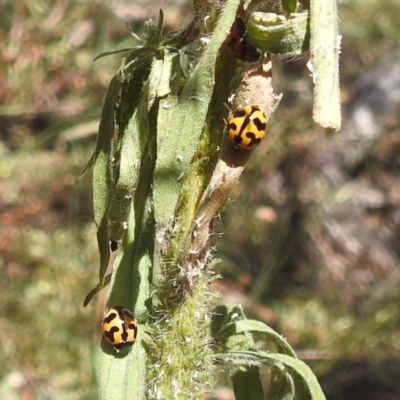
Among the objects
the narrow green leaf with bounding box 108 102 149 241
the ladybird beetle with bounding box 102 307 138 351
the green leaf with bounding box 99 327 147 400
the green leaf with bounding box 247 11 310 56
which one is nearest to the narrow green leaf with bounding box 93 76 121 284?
the narrow green leaf with bounding box 108 102 149 241

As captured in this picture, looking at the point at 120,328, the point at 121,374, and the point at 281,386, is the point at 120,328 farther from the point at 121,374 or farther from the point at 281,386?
the point at 281,386

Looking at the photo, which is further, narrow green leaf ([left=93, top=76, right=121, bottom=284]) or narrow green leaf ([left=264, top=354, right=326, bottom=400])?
narrow green leaf ([left=264, top=354, right=326, bottom=400])

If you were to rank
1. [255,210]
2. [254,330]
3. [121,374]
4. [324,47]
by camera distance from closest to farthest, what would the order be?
[324,47], [121,374], [254,330], [255,210]

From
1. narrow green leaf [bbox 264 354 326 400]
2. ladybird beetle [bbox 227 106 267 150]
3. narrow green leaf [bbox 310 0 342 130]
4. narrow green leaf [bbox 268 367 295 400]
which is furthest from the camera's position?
narrow green leaf [bbox 268 367 295 400]

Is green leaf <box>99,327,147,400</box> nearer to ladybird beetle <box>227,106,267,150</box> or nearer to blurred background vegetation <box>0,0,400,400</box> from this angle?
ladybird beetle <box>227,106,267,150</box>

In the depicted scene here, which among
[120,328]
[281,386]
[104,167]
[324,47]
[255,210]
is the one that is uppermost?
[324,47]

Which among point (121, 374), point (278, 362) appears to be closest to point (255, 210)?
point (278, 362)
